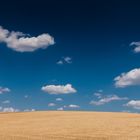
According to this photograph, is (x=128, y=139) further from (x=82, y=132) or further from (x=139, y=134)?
(x=82, y=132)

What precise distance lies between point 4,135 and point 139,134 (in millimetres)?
12658

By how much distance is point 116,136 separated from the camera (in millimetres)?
29500

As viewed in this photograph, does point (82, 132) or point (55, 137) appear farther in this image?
point (82, 132)

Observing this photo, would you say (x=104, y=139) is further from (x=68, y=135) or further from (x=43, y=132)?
(x=43, y=132)

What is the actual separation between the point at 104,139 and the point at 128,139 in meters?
2.04

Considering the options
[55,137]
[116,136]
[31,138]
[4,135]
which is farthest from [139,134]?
[4,135]

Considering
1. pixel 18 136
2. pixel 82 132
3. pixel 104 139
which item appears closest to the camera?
pixel 104 139

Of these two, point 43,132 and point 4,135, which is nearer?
point 4,135

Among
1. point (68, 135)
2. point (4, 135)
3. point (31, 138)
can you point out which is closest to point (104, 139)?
point (68, 135)

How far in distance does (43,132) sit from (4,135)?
450cm

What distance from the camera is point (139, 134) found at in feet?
102

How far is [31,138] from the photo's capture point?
96.9 feet

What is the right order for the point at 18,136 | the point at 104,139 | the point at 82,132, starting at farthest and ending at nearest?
the point at 82,132 < the point at 18,136 < the point at 104,139

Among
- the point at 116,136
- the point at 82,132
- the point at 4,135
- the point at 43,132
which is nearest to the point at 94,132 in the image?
the point at 82,132
